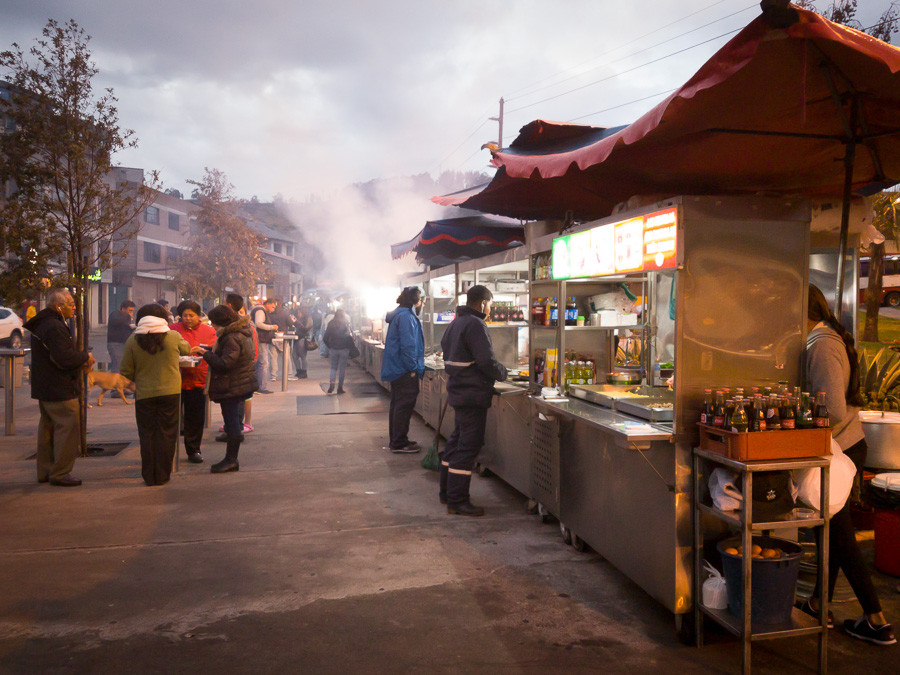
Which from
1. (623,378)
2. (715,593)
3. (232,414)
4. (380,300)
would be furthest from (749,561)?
(380,300)

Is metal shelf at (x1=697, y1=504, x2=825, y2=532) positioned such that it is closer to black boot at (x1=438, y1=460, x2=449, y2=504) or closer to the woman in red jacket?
black boot at (x1=438, y1=460, x2=449, y2=504)

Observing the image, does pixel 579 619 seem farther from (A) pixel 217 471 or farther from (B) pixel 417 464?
(A) pixel 217 471

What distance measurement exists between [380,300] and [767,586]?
42.7 ft

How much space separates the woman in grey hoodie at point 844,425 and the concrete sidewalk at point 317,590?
155mm

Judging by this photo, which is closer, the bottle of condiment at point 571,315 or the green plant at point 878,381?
the bottle of condiment at point 571,315

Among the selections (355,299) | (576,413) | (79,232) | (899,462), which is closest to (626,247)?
(576,413)

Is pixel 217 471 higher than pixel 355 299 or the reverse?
the reverse

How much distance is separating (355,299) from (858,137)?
2007 cm

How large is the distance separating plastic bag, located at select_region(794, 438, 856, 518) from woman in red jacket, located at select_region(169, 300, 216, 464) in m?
6.20

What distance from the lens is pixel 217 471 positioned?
702 centimetres

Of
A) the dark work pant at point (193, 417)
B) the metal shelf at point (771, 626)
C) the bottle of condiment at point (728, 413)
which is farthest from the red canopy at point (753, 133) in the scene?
the dark work pant at point (193, 417)

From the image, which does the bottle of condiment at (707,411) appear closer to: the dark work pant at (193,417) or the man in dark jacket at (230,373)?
the man in dark jacket at (230,373)

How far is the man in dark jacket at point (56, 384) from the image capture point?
240 inches

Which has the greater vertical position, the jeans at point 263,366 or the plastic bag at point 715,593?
the jeans at point 263,366
